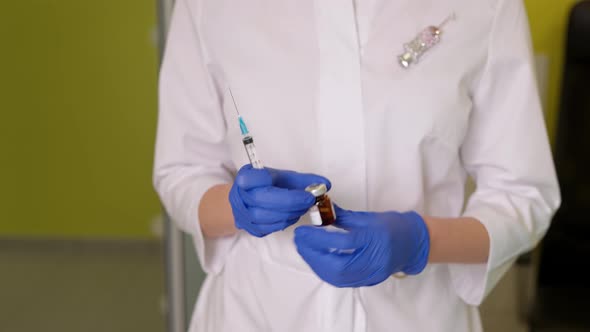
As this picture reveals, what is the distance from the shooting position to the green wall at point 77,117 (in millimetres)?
2695

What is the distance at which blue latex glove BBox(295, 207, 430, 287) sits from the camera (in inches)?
26.3

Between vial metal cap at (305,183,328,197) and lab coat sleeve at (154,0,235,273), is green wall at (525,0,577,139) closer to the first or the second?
lab coat sleeve at (154,0,235,273)

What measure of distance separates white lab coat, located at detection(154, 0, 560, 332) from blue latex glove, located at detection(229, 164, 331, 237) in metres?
0.08

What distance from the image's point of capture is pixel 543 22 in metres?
1.79

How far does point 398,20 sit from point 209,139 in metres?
0.31

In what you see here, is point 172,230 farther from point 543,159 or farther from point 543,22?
point 543,22

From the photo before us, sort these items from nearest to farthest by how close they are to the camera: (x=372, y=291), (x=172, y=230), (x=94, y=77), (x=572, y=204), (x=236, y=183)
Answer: (x=236, y=183) < (x=372, y=291) < (x=172, y=230) < (x=572, y=204) < (x=94, y=77)

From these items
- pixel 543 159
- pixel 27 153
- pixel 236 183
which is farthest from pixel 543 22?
pixel 27 153

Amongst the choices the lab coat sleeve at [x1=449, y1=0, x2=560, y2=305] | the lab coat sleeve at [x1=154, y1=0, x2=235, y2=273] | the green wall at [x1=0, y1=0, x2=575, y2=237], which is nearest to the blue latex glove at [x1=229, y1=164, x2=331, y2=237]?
the lab coat sleeve at [x1=154, y1=0, x2=235, y2=273]

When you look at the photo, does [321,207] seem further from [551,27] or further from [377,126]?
[551,27]

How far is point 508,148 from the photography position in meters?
0.79

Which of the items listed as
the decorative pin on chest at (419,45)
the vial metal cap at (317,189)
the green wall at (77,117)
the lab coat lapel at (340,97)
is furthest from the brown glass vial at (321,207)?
the green wall at (77,117)

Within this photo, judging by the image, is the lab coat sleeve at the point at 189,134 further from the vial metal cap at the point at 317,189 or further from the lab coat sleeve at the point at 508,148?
the lab coat sleeve at the point at 508,148

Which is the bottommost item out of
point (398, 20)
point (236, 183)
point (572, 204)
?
point (572, 204)
